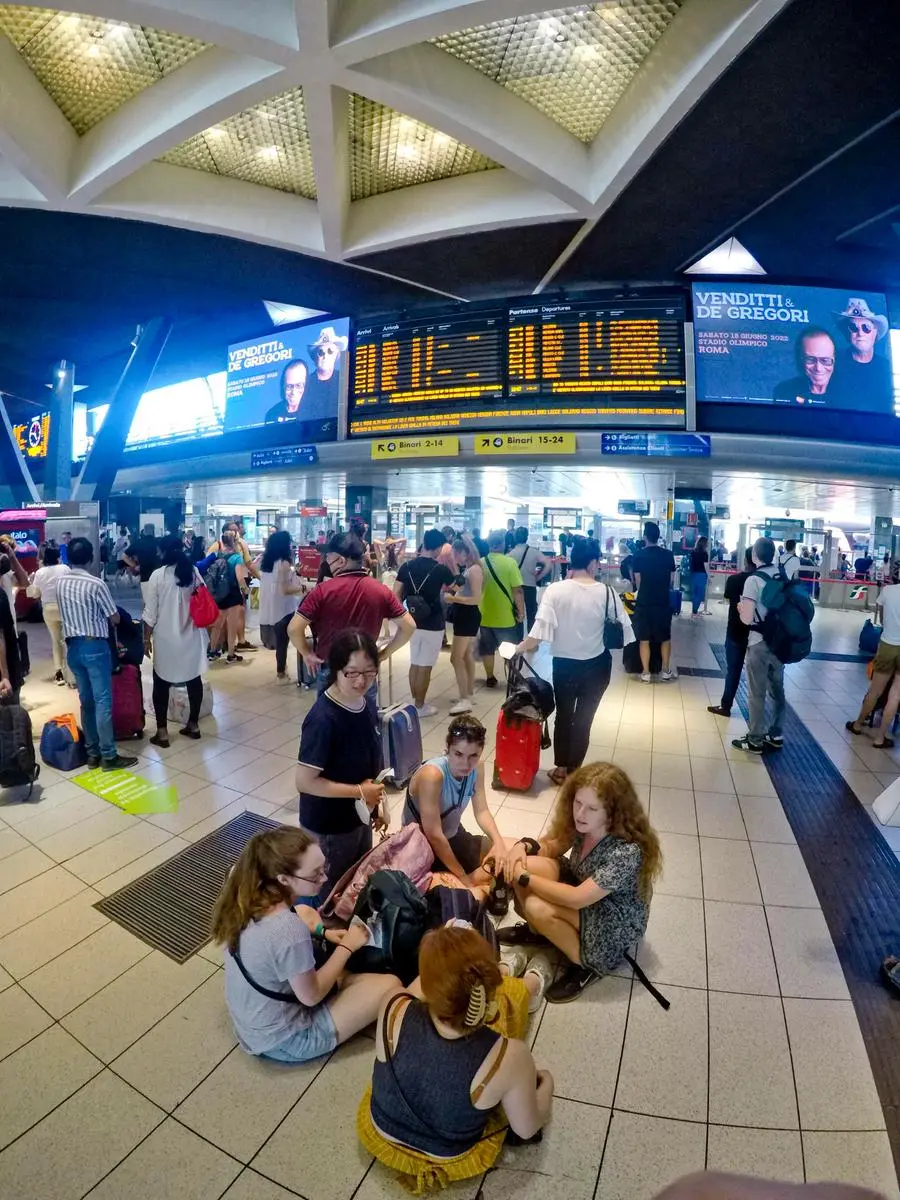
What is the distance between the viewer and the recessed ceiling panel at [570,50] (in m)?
4.43

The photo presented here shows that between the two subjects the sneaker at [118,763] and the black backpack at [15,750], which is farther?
the sneaker at [118,763]

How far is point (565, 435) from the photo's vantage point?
7426mm

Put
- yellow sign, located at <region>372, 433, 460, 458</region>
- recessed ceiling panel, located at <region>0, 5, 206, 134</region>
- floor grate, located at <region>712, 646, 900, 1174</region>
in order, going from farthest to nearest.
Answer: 1. yellow sign, located at <region>372, 433, 460, 458</region>
2. recessed ceiling panel, located at <region>0, 5, 206, 134</region>
3. floor grate, located at <region>712, 646, 900, 1174</region>

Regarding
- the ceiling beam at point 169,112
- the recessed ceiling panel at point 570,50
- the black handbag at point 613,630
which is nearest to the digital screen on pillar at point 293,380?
the ceiling beam at point 169,112

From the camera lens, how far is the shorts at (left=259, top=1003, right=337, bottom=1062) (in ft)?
5.79

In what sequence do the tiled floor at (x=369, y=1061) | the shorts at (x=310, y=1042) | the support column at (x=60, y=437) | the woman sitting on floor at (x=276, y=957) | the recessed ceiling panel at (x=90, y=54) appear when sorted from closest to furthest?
1. the tiled floor at (x=369, y=1061)
2. the woman sitting on floor at (x=276, y=957)
3. the shorts at (x=310, y=1042)
4. the recessed ceiling panel at (x=90, y=54)
5. the support column at (x=60, y=437)

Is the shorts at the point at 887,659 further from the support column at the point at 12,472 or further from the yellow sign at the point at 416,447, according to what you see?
the support column at the point at 12,472

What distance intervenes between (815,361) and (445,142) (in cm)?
582

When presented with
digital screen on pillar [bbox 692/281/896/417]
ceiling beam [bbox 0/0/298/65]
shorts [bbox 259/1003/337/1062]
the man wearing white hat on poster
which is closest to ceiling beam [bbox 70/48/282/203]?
ceiling beam [bbox 0/0/298/65]

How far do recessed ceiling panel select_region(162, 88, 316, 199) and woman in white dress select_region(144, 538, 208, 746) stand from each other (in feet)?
16.2

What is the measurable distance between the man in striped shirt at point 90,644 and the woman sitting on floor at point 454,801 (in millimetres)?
2945

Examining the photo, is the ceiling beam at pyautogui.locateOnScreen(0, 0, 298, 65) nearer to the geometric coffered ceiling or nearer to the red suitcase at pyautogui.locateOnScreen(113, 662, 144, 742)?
the geometric coffered ceiling

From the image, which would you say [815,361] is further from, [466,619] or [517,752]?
[517,752]

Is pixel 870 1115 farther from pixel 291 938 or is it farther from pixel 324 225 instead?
pixel 324 225
